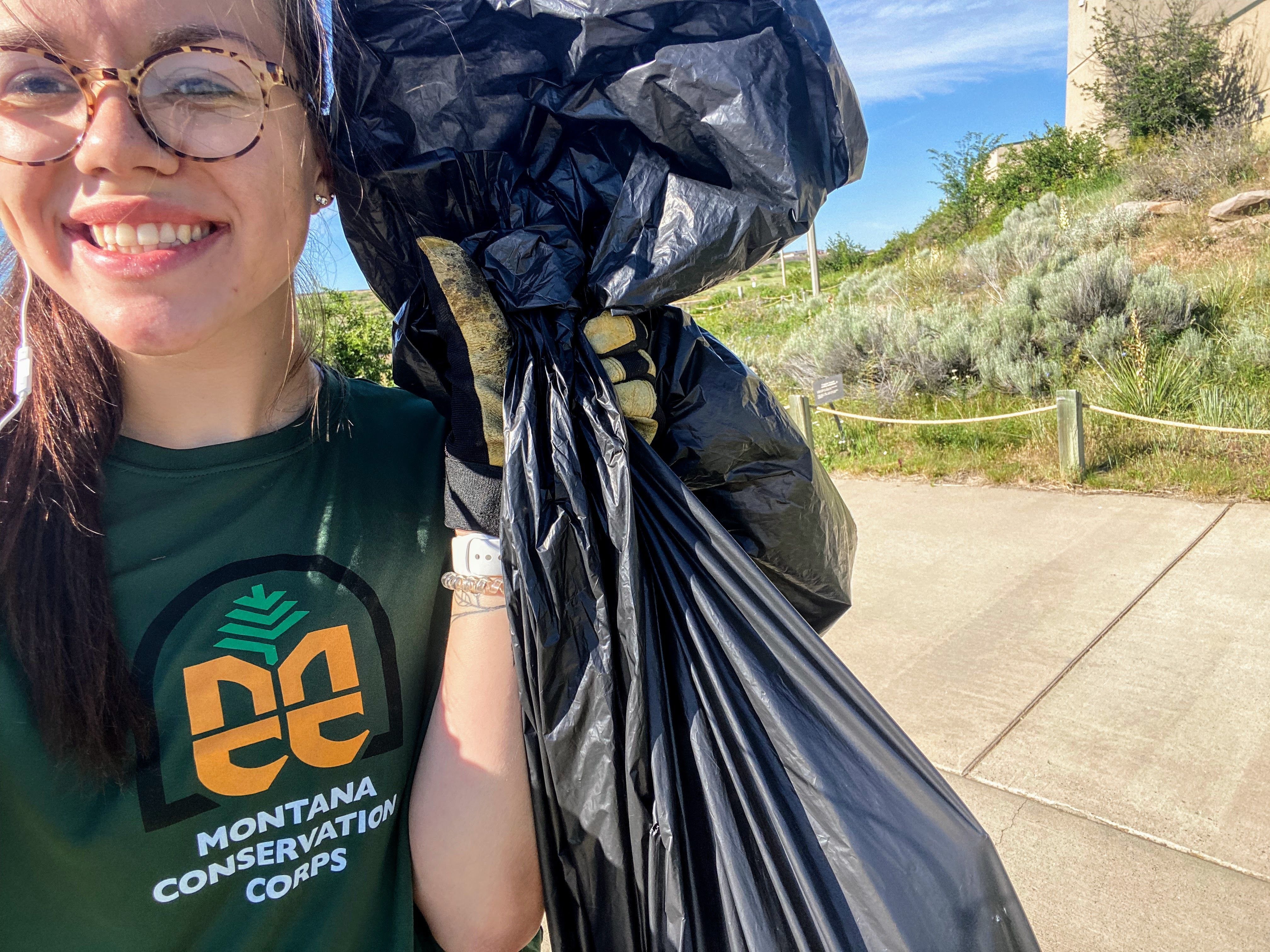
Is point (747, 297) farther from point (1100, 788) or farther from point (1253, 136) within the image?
point (1100, 788)

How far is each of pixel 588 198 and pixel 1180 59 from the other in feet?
58.3

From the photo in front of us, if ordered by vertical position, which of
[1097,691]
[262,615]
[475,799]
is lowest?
[1097,691]

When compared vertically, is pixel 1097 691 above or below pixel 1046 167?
below

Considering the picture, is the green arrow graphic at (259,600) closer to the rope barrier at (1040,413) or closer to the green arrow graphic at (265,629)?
the green arrow graphic at (265,629)

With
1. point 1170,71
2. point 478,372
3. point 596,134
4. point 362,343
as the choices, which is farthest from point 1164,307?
point 1170,71

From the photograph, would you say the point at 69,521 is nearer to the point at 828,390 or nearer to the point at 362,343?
the point at 828,390

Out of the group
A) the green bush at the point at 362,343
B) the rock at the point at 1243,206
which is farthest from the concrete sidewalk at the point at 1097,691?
the rock at the point at 1243,206

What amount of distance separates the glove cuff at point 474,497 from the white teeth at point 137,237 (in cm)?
39

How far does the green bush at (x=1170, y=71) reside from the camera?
1468 centimetres

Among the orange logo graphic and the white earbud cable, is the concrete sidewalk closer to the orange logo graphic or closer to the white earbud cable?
the orange logo graphic

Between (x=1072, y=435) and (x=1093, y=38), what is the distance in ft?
53.7

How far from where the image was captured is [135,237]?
0.93 m

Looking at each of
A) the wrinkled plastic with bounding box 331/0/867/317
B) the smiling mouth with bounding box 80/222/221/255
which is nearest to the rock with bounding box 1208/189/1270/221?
the wrinkled plastic with bounding box 331/0/867/317

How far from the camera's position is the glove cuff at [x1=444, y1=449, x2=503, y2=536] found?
1.09 m
